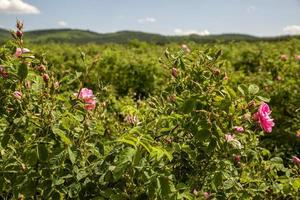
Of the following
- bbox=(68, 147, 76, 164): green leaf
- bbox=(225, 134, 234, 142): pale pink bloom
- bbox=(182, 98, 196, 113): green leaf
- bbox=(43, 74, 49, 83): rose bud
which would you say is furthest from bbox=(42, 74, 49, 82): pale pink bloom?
bbox=(225, 134, 234, 142): pale pink bloom

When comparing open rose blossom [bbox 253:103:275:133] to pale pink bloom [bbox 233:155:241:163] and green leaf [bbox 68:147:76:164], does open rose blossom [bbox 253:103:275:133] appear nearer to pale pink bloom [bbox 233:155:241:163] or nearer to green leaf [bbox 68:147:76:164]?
pale pink bloom [bbox 233:155:241:163]

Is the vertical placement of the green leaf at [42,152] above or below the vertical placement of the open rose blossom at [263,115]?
below

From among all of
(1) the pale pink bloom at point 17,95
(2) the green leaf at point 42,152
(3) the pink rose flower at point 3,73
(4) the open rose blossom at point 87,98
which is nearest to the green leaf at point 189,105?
(4) the open rose blossom at point 87,98

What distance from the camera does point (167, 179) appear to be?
6.17 feet

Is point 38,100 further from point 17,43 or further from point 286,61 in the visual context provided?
point 286,61

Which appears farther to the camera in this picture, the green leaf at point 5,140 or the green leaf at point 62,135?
the green leaf at point 5,140

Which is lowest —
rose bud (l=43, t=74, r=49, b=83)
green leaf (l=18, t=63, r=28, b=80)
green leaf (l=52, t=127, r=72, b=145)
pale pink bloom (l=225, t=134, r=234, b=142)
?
pale pink bloom (l=225, t=134, r=234, b=142)

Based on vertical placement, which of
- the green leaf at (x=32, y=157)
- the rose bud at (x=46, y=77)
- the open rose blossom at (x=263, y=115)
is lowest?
the green leaf at (x=32, y=157)

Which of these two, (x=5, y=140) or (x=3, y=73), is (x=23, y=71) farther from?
(x=5, y=140)

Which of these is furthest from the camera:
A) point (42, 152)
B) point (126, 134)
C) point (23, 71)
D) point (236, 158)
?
point (236, 158)

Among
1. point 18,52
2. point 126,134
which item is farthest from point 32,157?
point 18,52

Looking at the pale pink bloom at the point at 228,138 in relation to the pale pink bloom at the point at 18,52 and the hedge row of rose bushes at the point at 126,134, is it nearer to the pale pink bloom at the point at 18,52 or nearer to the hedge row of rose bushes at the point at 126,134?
Result: the hedge row of rose bushes at the point at 126,134

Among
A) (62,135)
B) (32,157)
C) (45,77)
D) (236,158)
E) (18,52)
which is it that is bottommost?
(236,158)

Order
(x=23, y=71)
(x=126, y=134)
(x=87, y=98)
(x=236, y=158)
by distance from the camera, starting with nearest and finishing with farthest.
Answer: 1. (x=126, y=134)
2. (x=23, y=71)
3. (x=87, y=98)
4. (x=236, y=158)
